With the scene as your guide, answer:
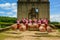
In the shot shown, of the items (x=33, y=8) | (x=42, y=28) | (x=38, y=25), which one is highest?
(x=33, y=8)

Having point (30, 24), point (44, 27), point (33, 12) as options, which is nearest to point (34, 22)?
point (30, 24)

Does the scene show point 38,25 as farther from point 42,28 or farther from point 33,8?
point 33,8

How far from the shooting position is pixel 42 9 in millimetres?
36500

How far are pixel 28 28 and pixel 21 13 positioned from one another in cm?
1509

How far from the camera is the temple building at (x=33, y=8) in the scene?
3612 centimetres

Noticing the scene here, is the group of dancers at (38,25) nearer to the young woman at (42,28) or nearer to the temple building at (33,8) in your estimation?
the young woman at (42,28)

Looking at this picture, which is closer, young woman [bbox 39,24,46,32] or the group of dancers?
young woman [bbox 39,24,46,32]

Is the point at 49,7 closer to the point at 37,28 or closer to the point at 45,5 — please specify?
the point at 45,5

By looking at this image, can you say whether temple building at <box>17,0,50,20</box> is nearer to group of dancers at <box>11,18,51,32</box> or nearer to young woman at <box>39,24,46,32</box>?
group of dancers at <box>11,18,51,32</box>

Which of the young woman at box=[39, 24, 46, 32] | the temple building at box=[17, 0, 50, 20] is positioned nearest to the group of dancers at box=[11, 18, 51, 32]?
the young woman at box=[39, 24, 46, 32]

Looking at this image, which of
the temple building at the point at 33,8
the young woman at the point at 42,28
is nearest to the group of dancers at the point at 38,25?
the young woman at the point at 42,28

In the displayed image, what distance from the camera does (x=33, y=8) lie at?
36469 mm

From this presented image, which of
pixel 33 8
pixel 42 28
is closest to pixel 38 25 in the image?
pixel 42 28

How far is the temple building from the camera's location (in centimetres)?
3612
